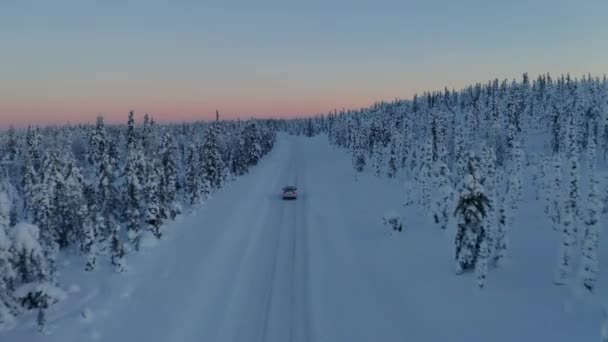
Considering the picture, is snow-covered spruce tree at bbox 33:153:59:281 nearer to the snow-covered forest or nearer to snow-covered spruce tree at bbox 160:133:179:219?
the snow-covered forest

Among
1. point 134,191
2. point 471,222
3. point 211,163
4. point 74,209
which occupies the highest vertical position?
point 211,163

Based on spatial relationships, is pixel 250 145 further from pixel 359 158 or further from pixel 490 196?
pixel 490 196

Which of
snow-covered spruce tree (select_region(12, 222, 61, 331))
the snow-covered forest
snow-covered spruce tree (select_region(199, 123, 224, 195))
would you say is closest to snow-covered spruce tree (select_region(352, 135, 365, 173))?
the snow-covered forest

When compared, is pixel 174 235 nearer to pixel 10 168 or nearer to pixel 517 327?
pixel 517 327

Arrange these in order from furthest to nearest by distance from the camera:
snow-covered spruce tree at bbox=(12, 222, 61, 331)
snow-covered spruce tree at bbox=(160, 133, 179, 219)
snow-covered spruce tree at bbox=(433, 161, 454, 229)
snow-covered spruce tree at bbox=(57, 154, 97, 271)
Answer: snow-covered spruce tree at bbox=(160, 133, 179, 219) < snow-covered spruce tree at bbox=(57, 154, 97, 271) < snow-covered spruce tree at bbox=(433, 161, 454, 229) < snow-covered spruce tree at bbox=(12, 222, 61, 331)

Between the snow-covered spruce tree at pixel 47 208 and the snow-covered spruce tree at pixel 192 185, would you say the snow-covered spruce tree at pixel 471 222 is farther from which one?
the snow-covered spruce tree at pixel 192 185

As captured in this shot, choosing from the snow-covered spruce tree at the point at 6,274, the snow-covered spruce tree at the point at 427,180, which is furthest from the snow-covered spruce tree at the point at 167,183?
the snow-covered spruce tree at the point at 427,180

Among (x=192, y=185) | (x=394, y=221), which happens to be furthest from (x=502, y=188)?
(x=192, y=185)
